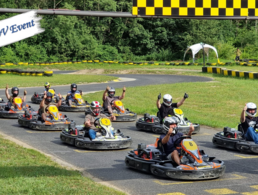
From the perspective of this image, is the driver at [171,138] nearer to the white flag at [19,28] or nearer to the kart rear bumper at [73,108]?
the white flag at [19,28]

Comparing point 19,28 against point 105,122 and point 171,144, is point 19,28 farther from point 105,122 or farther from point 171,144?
point 105,122

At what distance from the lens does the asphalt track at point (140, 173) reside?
7.23 meters

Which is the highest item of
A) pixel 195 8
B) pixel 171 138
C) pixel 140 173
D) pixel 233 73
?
pixel 195 8

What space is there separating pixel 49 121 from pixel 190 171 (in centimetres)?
642

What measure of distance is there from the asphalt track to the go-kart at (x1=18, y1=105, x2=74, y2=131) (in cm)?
19

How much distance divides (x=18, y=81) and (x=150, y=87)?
890cm

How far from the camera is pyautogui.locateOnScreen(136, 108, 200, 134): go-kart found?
41.3 ft

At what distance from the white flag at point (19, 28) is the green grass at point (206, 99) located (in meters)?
9.96

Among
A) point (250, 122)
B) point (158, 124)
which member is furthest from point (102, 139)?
point (250, 122)

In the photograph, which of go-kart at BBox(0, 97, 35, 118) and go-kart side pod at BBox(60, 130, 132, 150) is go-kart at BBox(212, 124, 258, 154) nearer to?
go-kart side pod at BBox(60, 130, 132, 150)

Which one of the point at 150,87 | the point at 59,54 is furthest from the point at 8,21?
the point at 59,54

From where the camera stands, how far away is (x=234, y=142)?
34.3 ft

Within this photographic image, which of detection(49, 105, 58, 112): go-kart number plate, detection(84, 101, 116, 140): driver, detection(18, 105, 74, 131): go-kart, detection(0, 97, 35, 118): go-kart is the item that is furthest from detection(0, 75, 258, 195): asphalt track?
detection(0, 97, 35, 118): go-kart

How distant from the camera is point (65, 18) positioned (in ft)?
153
